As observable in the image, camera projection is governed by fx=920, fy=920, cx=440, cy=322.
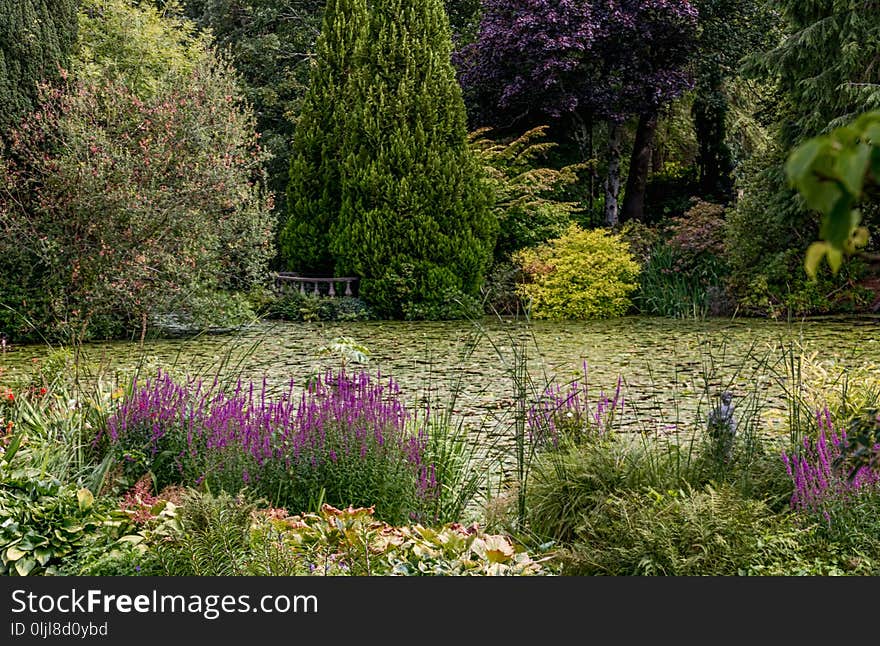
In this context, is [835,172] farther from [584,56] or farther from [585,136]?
[585,136]

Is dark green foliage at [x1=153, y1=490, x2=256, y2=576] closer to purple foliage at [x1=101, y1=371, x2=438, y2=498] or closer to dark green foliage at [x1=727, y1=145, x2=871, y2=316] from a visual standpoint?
purple foliage at [x1=101, y1=371, x2=438, y2=498]

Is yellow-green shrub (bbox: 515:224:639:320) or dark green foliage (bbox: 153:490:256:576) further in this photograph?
yellow-green shrub (bbox: 515:224:639:320)

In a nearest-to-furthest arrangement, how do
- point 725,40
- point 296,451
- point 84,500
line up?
1. point 84,500
2. point 296,451
3. point 725,40

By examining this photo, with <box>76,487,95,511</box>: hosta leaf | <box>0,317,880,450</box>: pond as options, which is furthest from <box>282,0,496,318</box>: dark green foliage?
<box>76,487,95,511</box>: hosta leaf

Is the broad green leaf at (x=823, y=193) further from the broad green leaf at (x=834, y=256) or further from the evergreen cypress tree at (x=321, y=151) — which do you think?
the evergreen cypress tree at (x=321, y=151)

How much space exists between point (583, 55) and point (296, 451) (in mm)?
13299

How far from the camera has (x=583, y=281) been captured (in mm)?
13039

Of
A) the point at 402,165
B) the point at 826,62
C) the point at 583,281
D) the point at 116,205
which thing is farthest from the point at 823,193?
the point at 402,165

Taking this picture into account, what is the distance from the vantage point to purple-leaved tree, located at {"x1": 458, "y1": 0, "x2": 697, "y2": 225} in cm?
1456

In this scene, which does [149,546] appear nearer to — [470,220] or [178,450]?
[178,450]

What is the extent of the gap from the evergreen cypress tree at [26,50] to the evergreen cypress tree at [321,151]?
3790 mm

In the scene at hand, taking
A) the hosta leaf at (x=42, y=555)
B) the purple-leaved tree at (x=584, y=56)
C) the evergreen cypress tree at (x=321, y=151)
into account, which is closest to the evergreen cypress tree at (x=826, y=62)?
the purple-leaved tree at (x=584, y=56)

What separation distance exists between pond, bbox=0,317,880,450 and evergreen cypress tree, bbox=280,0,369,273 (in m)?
2.06

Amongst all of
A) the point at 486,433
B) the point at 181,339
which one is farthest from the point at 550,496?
the point at 181,339
